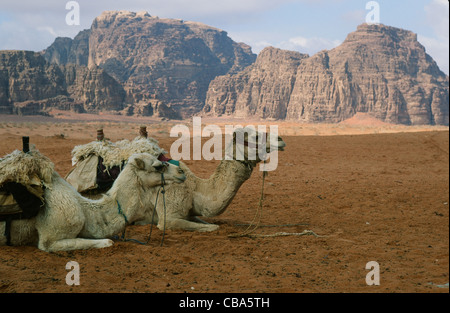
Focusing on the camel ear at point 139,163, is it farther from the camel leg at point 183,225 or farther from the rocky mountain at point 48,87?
the rocky mountain at point 48,87

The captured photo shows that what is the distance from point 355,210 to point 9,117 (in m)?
79.4

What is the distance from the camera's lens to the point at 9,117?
258 feet

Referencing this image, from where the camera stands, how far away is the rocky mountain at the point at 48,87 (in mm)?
95188

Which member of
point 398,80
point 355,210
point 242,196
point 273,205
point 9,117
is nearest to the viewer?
point 355,210

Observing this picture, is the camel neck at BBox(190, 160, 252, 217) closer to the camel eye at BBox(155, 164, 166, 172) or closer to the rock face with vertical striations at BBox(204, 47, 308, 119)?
the camel eye at BBox(155, 164, 166, 172)

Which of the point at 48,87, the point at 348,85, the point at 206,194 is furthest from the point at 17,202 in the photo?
the point at 348,85

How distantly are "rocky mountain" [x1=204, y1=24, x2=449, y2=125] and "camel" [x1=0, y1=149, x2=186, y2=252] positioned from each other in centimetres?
12181

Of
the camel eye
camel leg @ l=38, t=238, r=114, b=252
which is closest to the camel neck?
the camel eye

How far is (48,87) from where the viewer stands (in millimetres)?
103375

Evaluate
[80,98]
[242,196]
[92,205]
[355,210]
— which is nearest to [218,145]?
[242,196]

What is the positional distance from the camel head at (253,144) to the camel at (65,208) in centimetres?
154

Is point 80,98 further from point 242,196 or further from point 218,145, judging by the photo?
point 242,196

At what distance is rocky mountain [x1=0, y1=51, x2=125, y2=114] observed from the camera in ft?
312

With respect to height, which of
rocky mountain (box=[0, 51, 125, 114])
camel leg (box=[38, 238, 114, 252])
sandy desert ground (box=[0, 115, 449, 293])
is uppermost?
rocky mountain (box=[0, 51, 125, 114])
